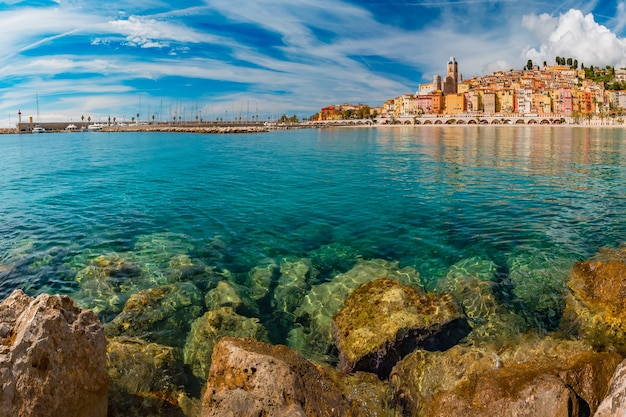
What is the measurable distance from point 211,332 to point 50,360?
11.6 ft

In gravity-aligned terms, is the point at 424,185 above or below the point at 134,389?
above

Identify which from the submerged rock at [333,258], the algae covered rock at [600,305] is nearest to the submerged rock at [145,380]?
the submerged rock at [333,258]

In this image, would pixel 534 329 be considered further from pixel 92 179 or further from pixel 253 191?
pixel 92 179

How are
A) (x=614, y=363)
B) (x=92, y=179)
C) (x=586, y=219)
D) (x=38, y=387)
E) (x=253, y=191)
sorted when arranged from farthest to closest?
(x=92, y=179), (x=253, y=191), (x=586, y=219), (x=614, y=363), (x=38, y=387)

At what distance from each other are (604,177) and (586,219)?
41.8 feet

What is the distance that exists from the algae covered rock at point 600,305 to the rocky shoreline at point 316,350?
0.03 meters

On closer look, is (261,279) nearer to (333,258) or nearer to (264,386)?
(333,258)

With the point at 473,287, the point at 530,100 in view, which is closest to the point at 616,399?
the point at 473,287

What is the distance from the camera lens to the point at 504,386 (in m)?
4.43

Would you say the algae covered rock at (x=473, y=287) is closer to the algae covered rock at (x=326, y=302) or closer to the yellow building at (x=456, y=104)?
the algae covered rock at (x=326, y=302)

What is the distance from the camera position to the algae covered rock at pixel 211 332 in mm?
6855

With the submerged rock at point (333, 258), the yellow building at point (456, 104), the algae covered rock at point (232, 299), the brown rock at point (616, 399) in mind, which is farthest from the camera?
the yellow building at point (456, 104)

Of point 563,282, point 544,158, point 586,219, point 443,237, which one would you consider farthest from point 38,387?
point 544,158

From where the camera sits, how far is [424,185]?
23.0 meters
